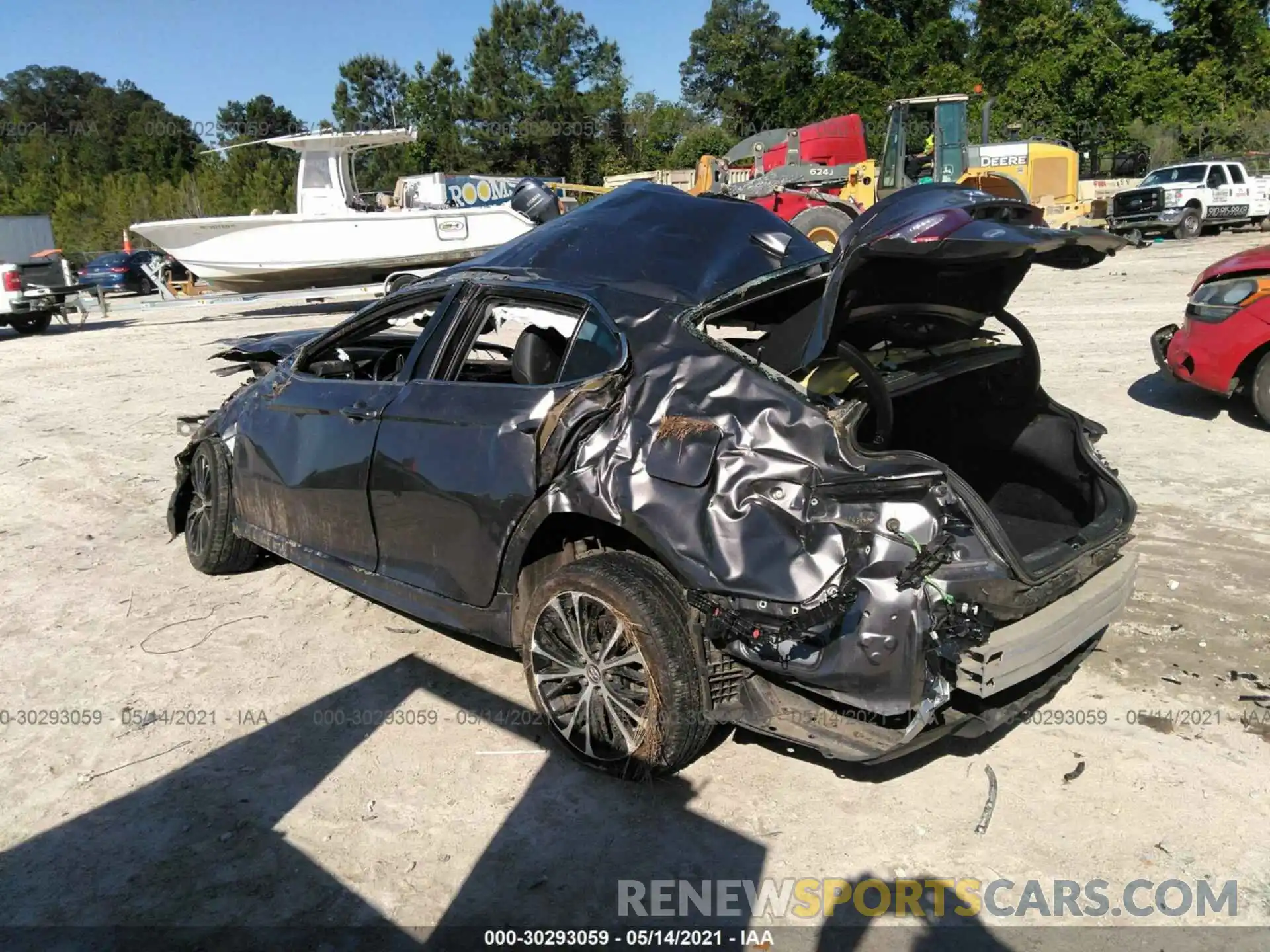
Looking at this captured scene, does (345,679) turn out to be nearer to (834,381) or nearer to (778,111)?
(834,381)

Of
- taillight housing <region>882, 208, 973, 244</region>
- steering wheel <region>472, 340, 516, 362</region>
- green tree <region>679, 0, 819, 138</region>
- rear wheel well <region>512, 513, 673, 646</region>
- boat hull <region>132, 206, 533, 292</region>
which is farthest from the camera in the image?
green tree <region>679, 0, 819, 138</region>

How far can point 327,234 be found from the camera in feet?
56.0

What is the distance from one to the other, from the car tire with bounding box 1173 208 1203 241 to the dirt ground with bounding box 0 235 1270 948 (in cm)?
1995

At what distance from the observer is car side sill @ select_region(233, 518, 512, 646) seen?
3426mm

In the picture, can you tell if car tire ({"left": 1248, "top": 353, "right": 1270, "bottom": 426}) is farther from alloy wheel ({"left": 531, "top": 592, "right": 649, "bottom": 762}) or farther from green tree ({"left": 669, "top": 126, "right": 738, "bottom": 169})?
green tree ({"left": 669, "top": 126, "right": 738, "bottom": 169})

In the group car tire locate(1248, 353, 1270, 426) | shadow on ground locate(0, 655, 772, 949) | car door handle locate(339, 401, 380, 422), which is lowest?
shadow on ground locate(0, 655, 772, 949)

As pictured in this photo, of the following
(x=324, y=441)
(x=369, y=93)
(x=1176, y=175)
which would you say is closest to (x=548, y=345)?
(x=324, y=441)

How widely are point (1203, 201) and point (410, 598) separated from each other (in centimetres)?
Answer: 2401

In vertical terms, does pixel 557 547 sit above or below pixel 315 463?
below

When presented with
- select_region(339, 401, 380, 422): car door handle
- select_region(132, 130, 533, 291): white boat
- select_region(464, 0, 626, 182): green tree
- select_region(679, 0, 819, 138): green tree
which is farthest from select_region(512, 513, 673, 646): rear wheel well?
select_region(464, 0, 626, 182): green tree

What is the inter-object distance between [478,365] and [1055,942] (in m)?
3.33

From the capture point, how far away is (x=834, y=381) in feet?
9.78

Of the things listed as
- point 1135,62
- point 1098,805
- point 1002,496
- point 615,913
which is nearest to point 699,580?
point 615,913
